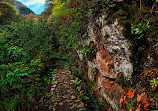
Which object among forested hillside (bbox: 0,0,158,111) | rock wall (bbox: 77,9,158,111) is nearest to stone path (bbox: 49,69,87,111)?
forested hillside (bbox: 0,0,158,111)

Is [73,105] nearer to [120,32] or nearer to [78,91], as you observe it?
[78,91]

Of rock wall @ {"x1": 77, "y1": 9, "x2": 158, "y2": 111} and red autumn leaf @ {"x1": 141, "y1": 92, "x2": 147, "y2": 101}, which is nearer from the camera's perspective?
red autumn leaf @ {"x1": 141, "y1": 92, "x2": 147, "y2": 101}

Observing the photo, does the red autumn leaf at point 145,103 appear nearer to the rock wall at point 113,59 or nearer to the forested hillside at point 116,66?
the forested hillside at point 116,66

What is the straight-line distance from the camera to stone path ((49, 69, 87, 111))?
3.37 meters

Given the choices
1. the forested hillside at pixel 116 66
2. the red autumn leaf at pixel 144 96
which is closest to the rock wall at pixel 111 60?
the forested hillside at pixel 116 66

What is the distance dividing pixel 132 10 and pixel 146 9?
13.0 inches

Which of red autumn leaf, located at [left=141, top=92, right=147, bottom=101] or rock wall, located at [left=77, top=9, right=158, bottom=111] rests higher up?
rock wall, located at [left=77, top=9, right=158, bottom=111]

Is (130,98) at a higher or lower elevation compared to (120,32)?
lower

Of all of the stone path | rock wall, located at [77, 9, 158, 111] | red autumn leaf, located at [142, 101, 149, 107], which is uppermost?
rock wall, located at [77, 9, 158, 111]

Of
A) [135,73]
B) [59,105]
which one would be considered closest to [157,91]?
[135,73]

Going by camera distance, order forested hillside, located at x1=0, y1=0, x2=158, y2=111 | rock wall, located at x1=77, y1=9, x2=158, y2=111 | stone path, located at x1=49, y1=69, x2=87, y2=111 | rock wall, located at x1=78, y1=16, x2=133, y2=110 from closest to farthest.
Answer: forested hillside, located at x1=0, y1=0, x2=158, y2=111
rock wall, located at x1=77, y1=9, x2=158, y2=111
rock wall, located at x1=78, y1=16, x2=133, y2=110
stone path, located at x1=49, y1=69, x2=87, y2=111

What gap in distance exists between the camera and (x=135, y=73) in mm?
2312

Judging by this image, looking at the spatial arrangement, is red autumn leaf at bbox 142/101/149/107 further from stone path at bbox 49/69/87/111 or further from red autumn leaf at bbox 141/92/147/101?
stone path at bbox 49/69/87/111

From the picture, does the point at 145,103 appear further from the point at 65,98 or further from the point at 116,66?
the point at 65,98
